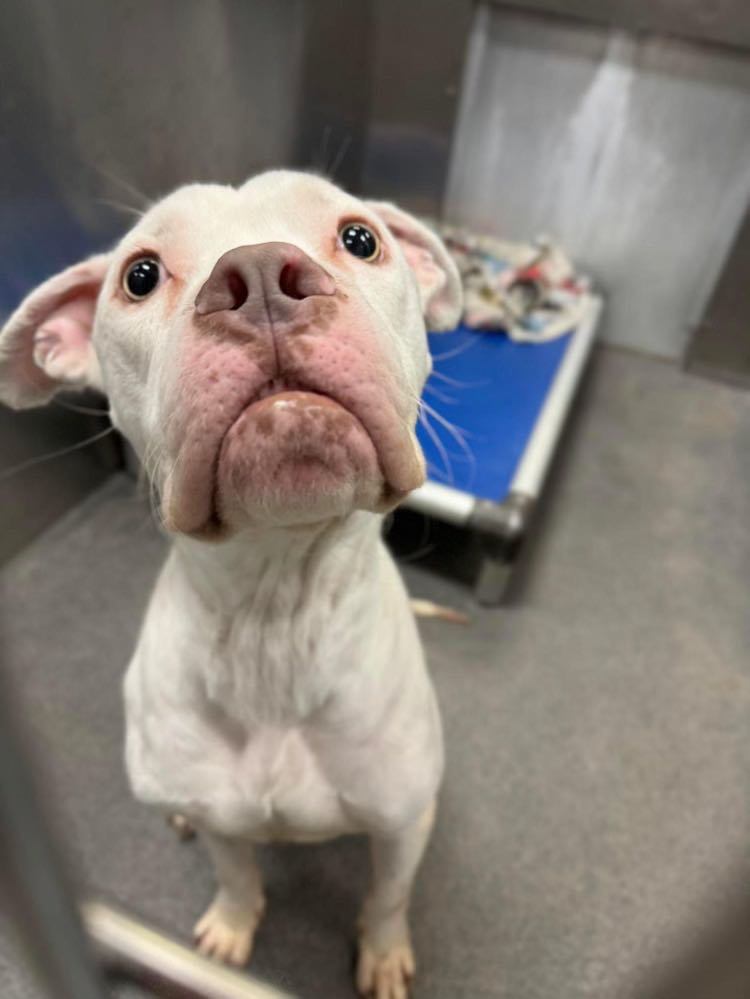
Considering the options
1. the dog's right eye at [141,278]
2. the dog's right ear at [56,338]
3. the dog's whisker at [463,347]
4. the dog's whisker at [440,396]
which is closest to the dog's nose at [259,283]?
the dog's right eye at [141,278]

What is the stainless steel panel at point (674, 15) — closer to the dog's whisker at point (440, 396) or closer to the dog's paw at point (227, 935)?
the dog's whisker at point (440, 396)

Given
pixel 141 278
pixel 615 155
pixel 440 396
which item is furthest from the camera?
pixel 615 155

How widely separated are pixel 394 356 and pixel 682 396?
2.38 m

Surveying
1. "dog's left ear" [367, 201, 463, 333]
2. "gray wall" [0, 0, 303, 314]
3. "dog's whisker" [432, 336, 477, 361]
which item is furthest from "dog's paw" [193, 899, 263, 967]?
"dog's whisker" [432, 336, 477, 361]

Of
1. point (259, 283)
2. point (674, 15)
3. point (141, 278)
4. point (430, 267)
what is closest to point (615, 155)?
point (674, 15)

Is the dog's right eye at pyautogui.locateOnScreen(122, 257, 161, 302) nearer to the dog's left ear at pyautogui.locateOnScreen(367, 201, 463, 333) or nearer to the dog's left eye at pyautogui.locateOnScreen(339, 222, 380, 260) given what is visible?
the dog's left eye at pyautogui.locateOnScreen(339, 222, 380, 260)

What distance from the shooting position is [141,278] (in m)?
0.74

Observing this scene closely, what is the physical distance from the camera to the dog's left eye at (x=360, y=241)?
2.49 ft

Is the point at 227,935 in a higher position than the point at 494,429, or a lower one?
lower

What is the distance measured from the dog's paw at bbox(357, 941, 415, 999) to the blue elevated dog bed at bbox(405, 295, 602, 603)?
805 mm

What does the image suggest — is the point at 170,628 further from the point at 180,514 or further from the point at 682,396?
the point at 682,396

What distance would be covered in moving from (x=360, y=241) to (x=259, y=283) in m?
0.24

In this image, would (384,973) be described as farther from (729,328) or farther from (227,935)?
(729,328)

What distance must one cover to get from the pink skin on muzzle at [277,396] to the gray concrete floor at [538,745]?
59 centimetres
